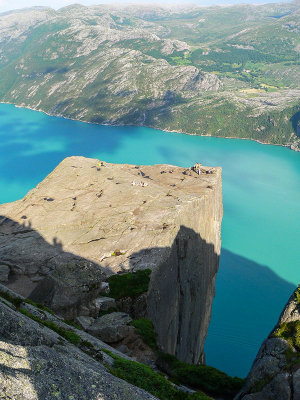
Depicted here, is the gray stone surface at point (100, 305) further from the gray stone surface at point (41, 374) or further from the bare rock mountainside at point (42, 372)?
the gray stone surface at point (41, 374)

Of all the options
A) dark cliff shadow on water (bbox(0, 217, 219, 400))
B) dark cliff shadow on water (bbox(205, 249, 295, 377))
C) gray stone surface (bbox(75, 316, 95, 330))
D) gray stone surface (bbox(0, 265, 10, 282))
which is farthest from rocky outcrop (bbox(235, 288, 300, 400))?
dark cliff shadow on water (bbox(205, 249, 295, 377))

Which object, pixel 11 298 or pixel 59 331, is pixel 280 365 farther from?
pixel 11 298

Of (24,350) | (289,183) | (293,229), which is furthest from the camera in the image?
(289,183)

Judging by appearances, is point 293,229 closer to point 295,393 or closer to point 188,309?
point 188,309

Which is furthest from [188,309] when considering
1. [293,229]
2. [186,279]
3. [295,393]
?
[293,229]

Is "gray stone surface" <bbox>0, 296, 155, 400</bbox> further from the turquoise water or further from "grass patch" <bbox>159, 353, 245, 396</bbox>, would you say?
the turquoise water
